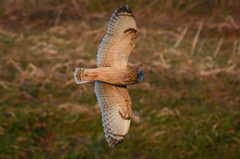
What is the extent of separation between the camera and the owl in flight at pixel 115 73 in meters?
2.27

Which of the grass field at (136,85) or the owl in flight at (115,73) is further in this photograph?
the grass field at (136,85)

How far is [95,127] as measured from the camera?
16.9 feet

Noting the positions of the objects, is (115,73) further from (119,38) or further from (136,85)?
(136,85)

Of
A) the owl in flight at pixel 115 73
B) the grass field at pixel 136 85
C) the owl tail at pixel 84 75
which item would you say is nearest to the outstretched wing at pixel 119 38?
the owl in flight at pixel 115 73

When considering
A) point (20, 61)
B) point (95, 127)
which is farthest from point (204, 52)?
point (20, 61)

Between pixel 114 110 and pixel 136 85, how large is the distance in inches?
140

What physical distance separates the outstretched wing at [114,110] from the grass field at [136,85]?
223cm

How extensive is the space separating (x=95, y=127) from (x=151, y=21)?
442 cm

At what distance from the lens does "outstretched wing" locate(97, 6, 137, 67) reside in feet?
7.83

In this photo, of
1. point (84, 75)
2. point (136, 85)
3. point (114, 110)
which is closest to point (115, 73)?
point (84, 75)

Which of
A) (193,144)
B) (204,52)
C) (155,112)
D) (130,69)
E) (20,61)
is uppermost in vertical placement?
(130,69)

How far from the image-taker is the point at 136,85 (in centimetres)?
609

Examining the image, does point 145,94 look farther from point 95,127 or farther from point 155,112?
point 95,127

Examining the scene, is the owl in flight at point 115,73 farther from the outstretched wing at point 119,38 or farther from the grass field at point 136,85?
the grass field at point 136,85
